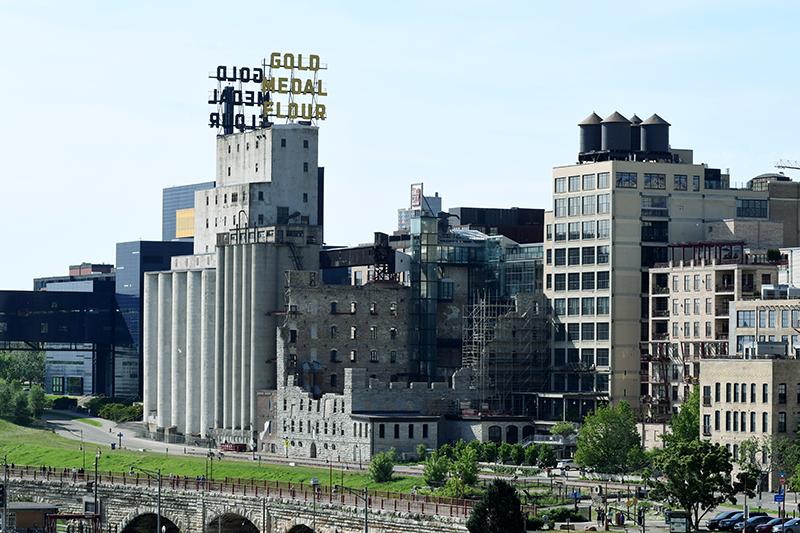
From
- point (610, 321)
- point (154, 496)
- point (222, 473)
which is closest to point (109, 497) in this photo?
point (154, 496)

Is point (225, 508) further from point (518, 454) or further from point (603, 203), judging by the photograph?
point (603, 203)

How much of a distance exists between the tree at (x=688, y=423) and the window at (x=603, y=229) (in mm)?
34049

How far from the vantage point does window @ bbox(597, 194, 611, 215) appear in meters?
195

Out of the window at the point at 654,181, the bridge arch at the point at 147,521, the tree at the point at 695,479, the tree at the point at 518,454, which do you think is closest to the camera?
the tree at the point at 695,479

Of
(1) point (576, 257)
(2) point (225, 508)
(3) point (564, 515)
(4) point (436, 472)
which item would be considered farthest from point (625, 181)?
(3) point (564, 515)

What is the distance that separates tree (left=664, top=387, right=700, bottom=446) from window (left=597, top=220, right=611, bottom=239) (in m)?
34.0

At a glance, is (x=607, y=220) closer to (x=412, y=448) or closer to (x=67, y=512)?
(x=412, y=448)

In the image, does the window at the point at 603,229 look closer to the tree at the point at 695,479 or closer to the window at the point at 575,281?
the window at the point at 575,281

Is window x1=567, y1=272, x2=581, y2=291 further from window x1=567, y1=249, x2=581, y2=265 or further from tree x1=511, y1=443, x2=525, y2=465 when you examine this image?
tree x1=511, y1=443, x2=525, y2=465

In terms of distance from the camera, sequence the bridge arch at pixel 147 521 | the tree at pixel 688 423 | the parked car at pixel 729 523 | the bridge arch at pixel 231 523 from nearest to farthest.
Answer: the parked car at pixel 729 523
the bridge arch at pixel 231 523
the bridge arch at pixel 147 521
the tree at pixel 688 423

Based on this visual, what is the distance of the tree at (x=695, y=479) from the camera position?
404 feet

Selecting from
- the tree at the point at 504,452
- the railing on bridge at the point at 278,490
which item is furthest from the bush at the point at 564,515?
the tree at the point at 504,452

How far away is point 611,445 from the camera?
16238 cm

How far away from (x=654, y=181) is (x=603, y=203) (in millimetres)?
7073
